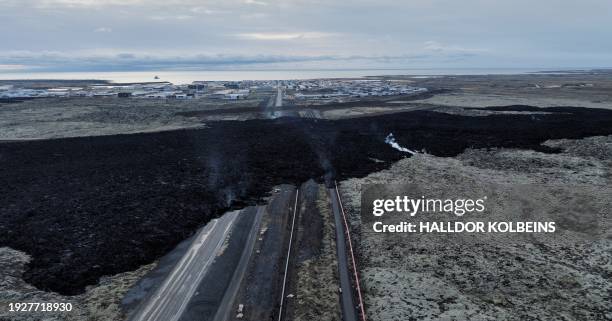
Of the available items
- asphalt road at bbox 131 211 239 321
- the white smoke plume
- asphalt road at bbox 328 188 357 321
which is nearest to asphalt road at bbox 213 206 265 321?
asphalt road at bbox 131 211 239 321

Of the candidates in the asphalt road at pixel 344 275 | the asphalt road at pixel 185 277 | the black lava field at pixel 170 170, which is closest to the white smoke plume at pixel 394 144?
the black lava field at pixel 170 170

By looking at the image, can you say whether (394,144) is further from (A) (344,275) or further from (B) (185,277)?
(B) (185,277)

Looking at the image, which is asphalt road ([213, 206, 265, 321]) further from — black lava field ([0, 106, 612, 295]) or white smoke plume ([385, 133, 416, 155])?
white smoke plume ([385, 133, 416, 155])

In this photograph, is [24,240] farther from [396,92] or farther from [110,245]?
[396,92]

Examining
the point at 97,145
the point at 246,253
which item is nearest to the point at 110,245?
the point at 246,253

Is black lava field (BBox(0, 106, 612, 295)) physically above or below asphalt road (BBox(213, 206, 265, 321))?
above

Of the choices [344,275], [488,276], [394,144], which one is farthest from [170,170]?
[488,276]
